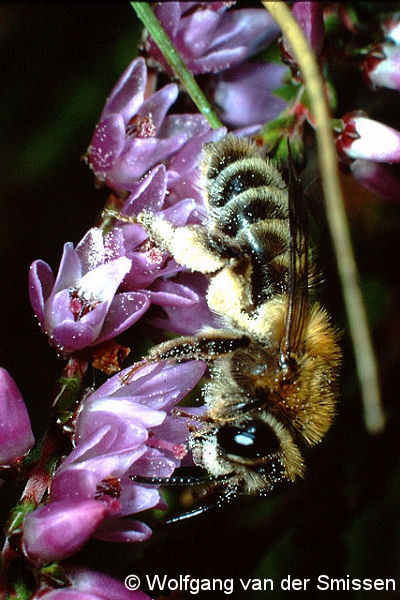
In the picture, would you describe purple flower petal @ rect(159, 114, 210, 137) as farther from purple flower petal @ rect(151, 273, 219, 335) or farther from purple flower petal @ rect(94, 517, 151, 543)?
purple flower petal @ rect(94, 517, 151, 543)

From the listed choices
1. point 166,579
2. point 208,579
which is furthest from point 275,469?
point 208,579

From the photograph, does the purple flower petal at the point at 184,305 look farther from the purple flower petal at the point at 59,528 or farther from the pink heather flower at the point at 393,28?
the pink heather flower at the point at 393,28

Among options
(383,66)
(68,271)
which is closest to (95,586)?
(68,271)

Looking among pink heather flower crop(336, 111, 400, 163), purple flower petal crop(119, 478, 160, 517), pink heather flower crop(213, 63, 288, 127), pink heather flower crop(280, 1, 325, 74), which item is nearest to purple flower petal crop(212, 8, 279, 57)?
pink heather flower crop(213, 63, 288, 127)

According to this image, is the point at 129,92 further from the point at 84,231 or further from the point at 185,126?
the point at 84,231

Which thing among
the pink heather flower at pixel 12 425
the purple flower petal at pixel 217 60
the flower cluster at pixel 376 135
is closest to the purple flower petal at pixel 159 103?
the purple flower petal at pixel 217 60

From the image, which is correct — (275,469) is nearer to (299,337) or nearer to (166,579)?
(299,337)
